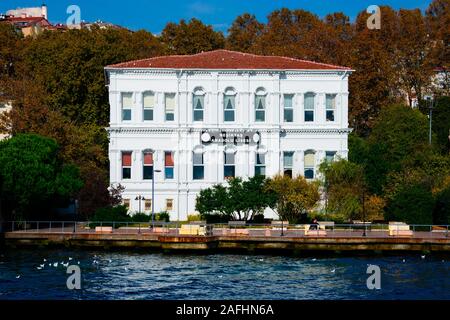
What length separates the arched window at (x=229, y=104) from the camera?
6488cm

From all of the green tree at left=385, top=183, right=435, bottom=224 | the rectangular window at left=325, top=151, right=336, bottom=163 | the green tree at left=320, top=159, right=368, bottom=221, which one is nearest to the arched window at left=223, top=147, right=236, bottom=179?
the green tree at left=320, top=159, right=368, bottom=221

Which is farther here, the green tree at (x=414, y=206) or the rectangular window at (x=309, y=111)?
the rectangular window at (x=309, y=111)

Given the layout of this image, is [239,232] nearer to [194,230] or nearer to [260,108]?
[194,230]

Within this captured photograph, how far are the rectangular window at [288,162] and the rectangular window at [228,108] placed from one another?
4470mm

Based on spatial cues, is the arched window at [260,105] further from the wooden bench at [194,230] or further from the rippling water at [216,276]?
the rippling water at [216,276]

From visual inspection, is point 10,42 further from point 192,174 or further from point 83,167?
point 192,174

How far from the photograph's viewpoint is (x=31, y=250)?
54.4 metres

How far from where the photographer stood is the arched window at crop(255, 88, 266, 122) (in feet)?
213

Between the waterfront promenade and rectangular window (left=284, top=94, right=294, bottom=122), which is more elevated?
rectangular window (left=284, top=94, right=294, bottom=122)

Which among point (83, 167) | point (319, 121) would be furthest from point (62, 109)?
Result: point (319, 121)

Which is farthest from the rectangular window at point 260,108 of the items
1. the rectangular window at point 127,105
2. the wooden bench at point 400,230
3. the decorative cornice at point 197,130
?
the wooden bench at point 400,230

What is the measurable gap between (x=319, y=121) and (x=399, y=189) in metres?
7.13

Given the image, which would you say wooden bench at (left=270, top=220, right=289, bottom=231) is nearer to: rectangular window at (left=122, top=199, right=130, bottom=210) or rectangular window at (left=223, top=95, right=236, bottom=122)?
rectangular window at (left=223, top=95, right=236, bottom=122)

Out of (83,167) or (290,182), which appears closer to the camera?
(290,182)
